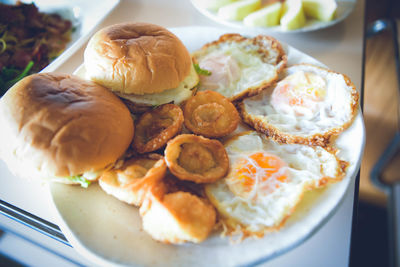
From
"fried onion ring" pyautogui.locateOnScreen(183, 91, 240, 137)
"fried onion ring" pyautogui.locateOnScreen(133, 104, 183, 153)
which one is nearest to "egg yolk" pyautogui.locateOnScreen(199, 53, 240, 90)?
"fried onion ring" pyautogui.locateOnScreen(183, 91, 240, 137)

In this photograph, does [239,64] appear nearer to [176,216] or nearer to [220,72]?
[220,72]

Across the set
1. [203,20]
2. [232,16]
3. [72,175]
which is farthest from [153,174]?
[203,20]

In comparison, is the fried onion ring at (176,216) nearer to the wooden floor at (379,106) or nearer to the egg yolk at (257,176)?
the egg yolk at (257,176)

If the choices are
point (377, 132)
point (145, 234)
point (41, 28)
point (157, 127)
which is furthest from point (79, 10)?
point (377, 132)

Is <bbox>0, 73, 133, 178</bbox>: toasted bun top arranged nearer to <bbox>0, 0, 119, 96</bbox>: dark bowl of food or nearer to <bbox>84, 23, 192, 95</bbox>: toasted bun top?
<bbox>84, 23, 192, 95</bbox>: toasted bun top

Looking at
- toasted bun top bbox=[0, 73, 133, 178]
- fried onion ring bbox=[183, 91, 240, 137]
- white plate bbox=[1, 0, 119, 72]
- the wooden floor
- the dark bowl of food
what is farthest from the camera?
white plate bbox=[1, 0, 119, 72]
